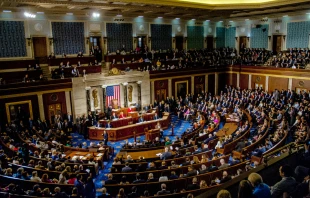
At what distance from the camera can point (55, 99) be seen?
19797 mm

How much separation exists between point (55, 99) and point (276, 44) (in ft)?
75.1

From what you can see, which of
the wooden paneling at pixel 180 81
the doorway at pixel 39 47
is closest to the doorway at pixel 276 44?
the wooden paneling at pixel 180 81

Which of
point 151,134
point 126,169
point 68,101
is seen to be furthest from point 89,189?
point 68,101

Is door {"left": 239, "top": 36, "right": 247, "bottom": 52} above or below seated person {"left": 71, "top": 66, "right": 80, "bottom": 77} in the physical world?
above

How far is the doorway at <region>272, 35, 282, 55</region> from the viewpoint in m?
28.4

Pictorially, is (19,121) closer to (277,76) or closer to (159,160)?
(159,160)

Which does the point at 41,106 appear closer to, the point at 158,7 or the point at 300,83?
the point at 158,7

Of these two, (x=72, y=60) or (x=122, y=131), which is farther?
(x=72, y=60)

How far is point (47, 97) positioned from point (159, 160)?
11.7 meters

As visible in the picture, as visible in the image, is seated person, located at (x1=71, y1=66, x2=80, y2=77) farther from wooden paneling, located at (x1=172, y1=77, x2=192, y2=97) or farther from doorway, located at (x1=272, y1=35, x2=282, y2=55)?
doorway, located at (x1=272, y1=35, x2=282, y2=55)

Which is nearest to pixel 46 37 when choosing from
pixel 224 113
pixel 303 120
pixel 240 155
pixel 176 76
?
pixel 176 76

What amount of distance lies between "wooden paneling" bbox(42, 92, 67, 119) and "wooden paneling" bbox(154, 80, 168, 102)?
821 cm

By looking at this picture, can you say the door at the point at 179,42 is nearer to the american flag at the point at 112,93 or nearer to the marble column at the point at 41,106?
the american flag at the point at 112,93

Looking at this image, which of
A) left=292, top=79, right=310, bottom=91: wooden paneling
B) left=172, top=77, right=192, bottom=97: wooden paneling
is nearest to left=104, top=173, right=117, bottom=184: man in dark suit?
left=172, top=77, right=192, bottom=97: wooden paneling
